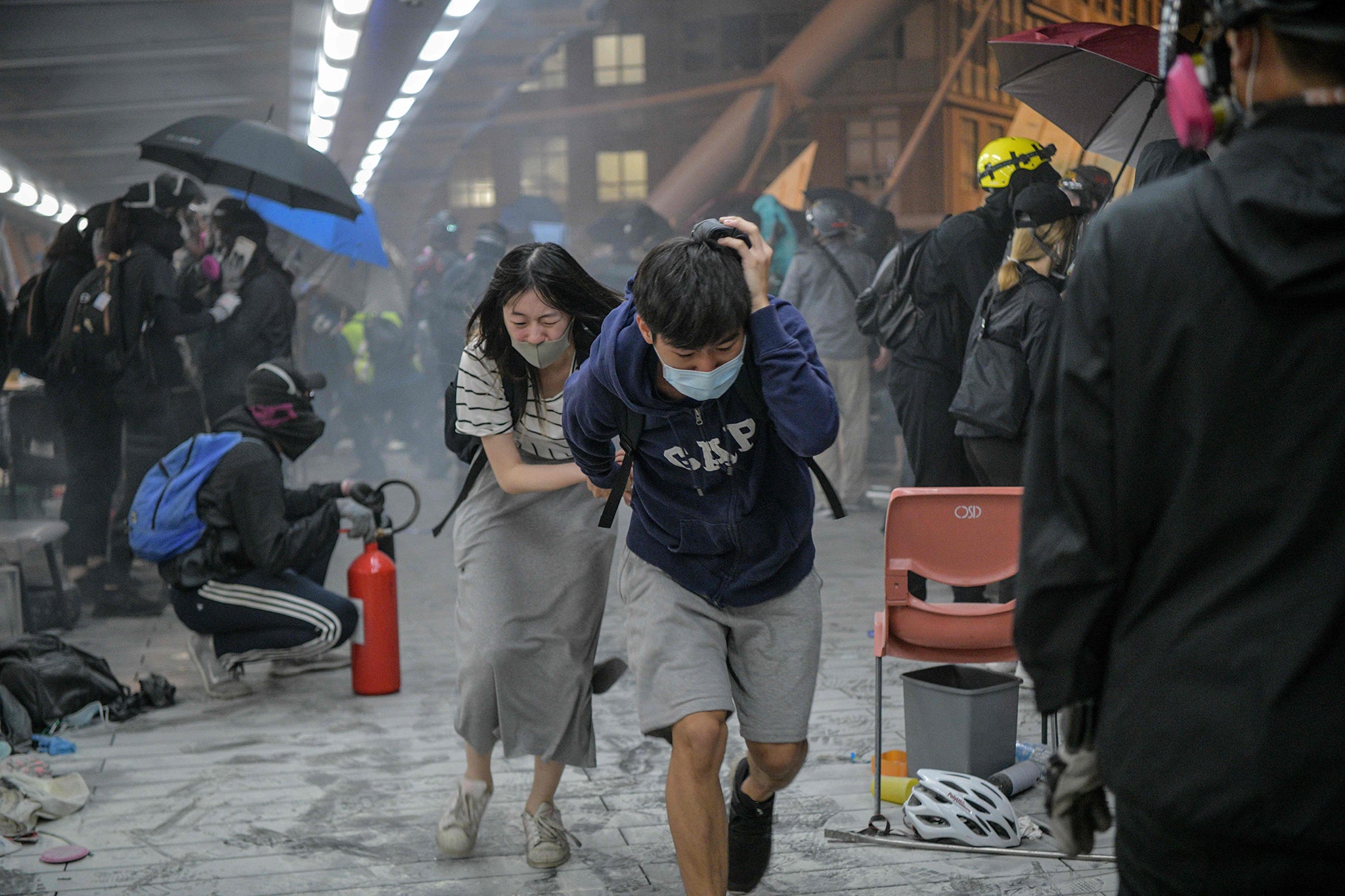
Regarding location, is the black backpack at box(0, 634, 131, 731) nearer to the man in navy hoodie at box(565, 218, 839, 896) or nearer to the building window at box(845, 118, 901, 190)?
the man in navy hoodie at box(565, 218, 839, 896)

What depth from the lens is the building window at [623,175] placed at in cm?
2064

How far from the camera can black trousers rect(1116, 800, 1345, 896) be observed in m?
1.56

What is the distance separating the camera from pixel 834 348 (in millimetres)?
9695

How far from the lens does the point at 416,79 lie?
11664mm

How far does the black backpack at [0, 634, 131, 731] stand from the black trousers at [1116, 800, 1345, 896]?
14.9 ft

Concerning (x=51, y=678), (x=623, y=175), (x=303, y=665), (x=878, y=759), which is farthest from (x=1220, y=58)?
(x=623, y=175)

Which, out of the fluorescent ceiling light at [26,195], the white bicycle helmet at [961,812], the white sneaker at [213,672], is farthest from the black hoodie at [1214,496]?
the fluorescent ceiling light at [26,195]

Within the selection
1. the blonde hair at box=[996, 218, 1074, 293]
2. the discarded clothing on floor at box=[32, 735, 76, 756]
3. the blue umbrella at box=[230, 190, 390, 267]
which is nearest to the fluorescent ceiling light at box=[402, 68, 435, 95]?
the blue umbrella at box=[230, 190, 390, 267]

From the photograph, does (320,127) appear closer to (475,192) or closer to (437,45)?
(437,45)

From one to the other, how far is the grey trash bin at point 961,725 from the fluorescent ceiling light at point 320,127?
11.4 metres

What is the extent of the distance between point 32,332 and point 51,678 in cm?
265

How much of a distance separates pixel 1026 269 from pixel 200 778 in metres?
3.60

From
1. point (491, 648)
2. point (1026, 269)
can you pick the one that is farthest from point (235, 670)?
point (1026, 269)

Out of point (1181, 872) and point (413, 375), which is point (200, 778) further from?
point (413, 375)
